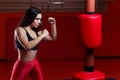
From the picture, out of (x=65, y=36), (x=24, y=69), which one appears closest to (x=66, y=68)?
(x=65, y=36)

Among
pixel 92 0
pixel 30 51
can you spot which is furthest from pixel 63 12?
pixel 30 51

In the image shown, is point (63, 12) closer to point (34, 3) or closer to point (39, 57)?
point (34, 3)

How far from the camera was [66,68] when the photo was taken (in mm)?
3566

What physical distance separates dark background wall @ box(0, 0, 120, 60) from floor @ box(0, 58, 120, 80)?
107 millimetres

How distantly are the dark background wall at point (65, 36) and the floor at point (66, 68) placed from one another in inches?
4.2

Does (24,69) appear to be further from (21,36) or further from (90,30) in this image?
(90,30)

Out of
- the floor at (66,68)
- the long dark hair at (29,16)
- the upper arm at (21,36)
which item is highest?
the long dark hair at (29,16)

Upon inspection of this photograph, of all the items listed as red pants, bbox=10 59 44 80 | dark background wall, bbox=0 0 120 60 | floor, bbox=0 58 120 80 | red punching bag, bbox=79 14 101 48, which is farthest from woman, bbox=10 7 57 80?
dark background wall, bbox=0 0 120 60

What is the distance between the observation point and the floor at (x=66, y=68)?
325 centimetres

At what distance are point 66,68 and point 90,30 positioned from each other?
1.15 metres

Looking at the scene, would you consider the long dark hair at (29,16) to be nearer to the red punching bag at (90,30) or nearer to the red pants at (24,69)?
the red pants at (24,69)

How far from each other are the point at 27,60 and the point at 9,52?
66.2 inches

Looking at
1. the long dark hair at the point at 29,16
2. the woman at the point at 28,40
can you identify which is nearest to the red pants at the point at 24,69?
the woman at the point at 28,40

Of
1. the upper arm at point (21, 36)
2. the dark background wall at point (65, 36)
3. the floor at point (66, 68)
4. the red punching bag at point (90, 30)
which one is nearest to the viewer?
the upper arm at point (21, 36)
